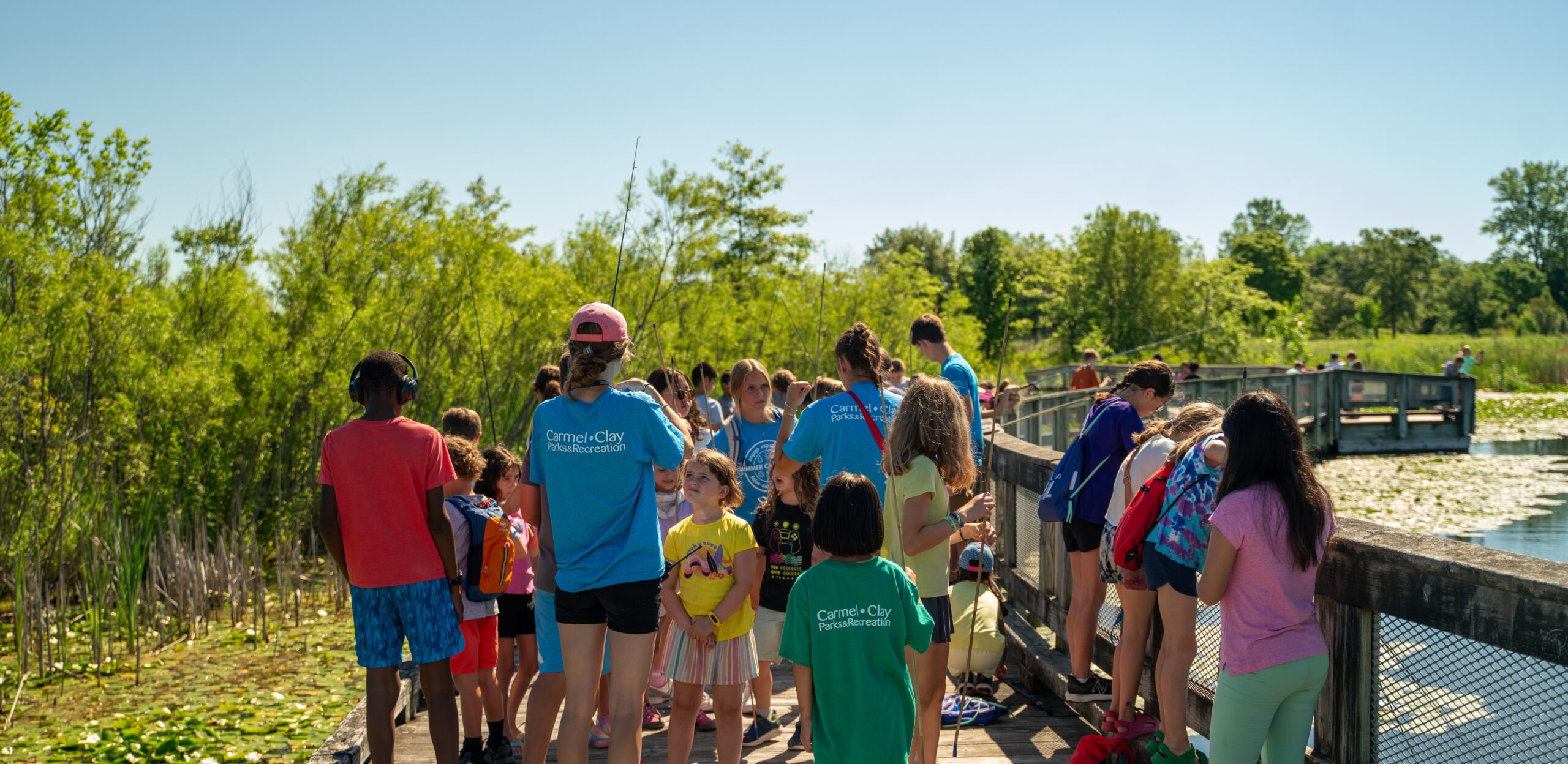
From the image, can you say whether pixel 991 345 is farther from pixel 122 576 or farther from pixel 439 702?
pixel 439 702

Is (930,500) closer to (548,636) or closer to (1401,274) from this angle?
(548,636)

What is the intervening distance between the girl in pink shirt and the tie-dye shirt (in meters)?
0.42

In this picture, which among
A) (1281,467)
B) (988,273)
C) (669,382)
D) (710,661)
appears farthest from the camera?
(988,273)

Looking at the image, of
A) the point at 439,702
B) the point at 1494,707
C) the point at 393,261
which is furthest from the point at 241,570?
Answer: the point at 1494,707

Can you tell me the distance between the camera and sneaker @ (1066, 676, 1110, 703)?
515 cm

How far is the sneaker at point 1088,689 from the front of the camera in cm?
515

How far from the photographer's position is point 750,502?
6223 mm

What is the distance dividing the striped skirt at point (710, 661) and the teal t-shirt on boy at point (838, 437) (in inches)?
29.3

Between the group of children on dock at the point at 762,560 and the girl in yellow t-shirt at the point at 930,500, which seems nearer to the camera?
the group of children on dock at the point at 762,560

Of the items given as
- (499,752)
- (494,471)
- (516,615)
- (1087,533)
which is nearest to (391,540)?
(494,471)

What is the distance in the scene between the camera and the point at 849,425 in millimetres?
4680

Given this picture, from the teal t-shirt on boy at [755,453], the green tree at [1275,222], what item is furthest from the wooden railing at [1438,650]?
the green tree at [1275,222]

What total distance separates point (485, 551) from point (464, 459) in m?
0.42

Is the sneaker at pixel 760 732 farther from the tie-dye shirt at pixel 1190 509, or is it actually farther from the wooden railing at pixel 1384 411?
the wooden railing at pixel 1384 411
